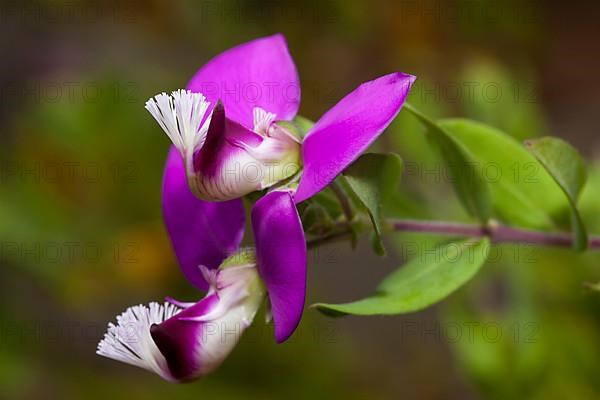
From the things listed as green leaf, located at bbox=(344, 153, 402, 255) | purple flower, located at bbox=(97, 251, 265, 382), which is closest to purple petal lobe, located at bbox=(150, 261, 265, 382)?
purple flower, located at bbox=(97, 251, 265, 382)

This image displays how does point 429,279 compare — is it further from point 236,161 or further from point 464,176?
point 236,161

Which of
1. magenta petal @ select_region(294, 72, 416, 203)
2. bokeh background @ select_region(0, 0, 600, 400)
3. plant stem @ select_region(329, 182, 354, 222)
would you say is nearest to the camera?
magenta petal @ select_region(294, 72, 416, 203)

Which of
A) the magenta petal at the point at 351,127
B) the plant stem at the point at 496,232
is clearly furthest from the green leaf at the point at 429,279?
the magenta petal at the point at 351,127

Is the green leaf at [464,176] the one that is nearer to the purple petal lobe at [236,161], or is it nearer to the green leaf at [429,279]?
the green leaf at [429,279]

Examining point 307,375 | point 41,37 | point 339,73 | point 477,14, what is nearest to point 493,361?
point 307,375

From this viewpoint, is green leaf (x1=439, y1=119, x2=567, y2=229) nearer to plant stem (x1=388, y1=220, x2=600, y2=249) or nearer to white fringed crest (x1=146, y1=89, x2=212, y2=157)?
plant stem (x1=388, y1=220, x2=600, y2=249)

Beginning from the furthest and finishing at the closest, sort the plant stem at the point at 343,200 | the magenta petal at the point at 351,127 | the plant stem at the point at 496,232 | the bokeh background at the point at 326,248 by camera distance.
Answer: the bokeh background at the point at 326,248, the plant stem at the point at 496,232, the plant stem at the point at 343,200, the magenta petal at the point at 351,127
